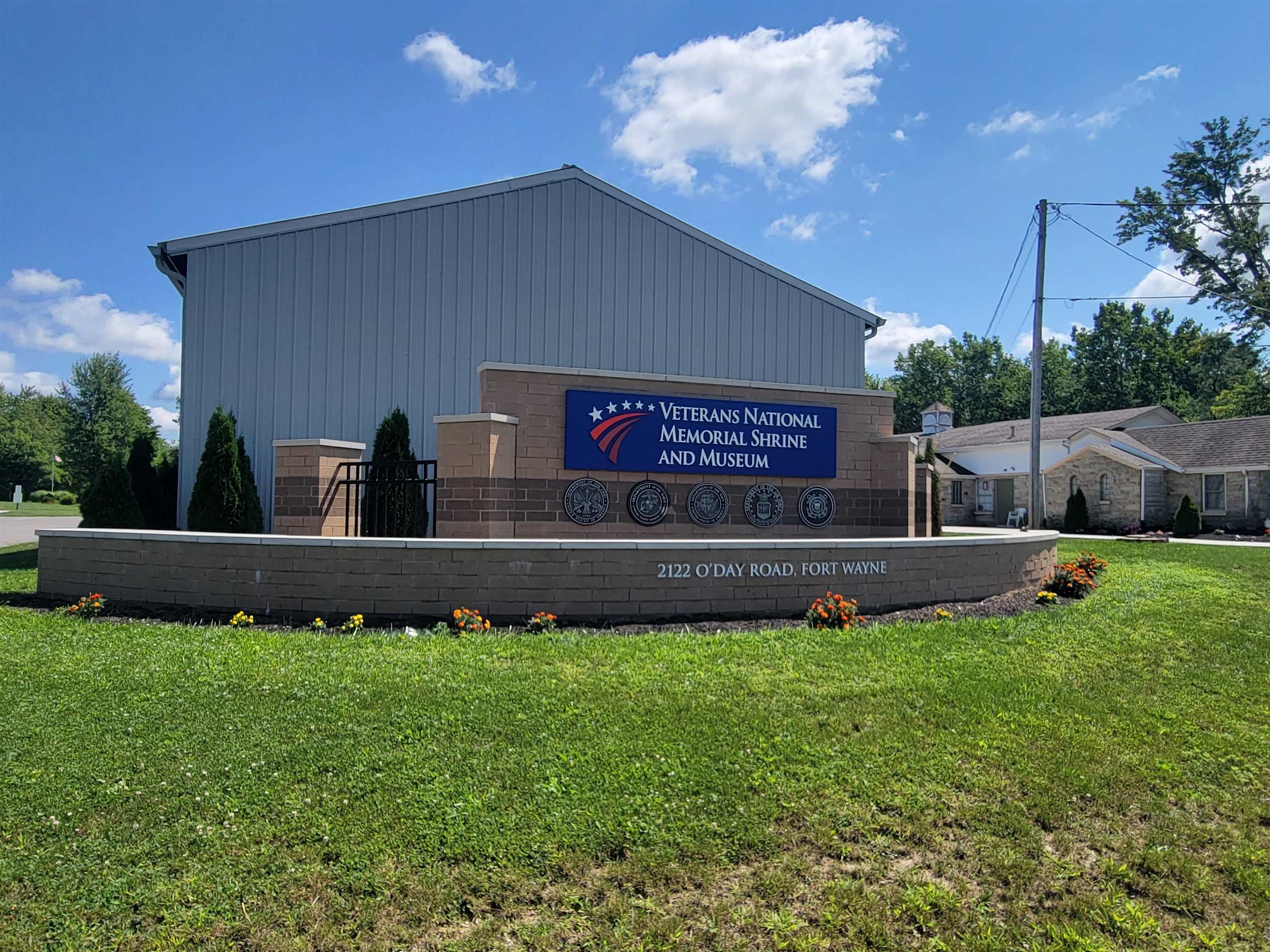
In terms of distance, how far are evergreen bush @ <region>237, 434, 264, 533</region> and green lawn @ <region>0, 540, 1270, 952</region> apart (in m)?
6.50

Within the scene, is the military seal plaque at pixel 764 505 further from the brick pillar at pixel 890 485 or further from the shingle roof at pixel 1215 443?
the shingle roof at pixel 1215 443

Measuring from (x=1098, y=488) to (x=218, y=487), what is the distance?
27.8m

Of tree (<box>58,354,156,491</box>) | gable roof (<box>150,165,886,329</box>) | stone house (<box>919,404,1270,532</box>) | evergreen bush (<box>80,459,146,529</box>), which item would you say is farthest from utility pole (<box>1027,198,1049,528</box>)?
tree (<box>58,354,156,491</box>)

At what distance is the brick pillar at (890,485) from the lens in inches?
412

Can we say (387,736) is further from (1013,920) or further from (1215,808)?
(1215,808)

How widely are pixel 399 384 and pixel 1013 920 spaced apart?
Answer: 41.7 ft

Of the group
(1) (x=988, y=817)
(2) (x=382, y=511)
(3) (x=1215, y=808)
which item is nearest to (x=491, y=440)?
(2) (x=382, y=511)

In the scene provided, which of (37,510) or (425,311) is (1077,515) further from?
(37,510)

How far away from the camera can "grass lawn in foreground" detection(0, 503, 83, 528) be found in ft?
116

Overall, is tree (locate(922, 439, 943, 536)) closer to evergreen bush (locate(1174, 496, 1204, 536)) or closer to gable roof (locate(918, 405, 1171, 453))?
evergreen bush (locate(1174, 496, 1204, 536))

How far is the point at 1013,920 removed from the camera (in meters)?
3.04

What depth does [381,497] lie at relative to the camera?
34.4 ft

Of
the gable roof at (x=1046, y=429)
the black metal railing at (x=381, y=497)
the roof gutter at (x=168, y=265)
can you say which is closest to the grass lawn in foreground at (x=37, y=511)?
the roof gutter at (x=168, y=265)

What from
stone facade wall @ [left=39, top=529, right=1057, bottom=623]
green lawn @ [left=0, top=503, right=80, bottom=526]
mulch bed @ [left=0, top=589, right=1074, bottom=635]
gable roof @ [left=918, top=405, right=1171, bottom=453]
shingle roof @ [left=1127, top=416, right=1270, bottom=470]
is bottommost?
green lawn @ [left=0, top=503, right=80, bottom=526]
